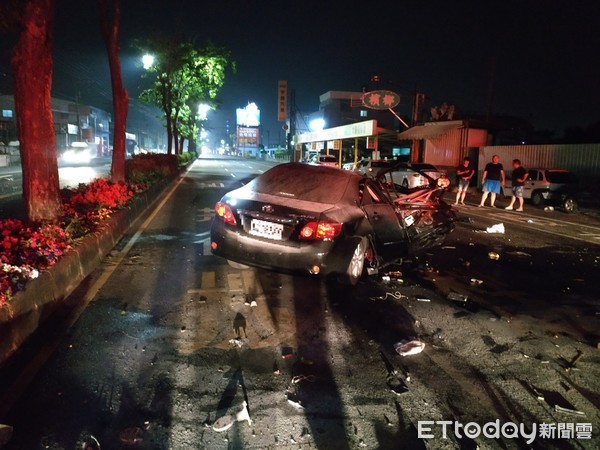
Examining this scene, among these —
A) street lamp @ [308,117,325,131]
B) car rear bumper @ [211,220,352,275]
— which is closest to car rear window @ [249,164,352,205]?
car rear bumper @ [211,220,352,275]

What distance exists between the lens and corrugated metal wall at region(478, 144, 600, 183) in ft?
62.3

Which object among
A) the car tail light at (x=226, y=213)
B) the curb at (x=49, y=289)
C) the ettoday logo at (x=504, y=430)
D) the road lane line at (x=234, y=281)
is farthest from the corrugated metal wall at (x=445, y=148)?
the ettoday logo at (x=504, y=430)

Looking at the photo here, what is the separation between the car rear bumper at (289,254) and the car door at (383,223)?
0.89 m

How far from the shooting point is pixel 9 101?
60719 millimetres

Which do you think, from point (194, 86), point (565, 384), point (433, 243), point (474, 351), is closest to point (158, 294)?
point (474, 351)

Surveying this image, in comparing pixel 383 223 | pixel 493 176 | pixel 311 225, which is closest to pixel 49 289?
pixel 311 225

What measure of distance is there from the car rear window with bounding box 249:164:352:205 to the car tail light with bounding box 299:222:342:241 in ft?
1.45

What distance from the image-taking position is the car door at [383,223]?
20.1ft

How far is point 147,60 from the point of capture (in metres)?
28.8

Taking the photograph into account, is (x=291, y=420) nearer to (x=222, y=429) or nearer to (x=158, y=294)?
(x=222, y=429)

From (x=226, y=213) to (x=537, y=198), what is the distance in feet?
50.3

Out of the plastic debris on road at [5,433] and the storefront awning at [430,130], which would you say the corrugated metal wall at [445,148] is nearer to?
the storefront awning at [430,130]

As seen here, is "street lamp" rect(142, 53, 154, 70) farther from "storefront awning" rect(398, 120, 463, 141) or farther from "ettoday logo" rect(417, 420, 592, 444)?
"ettoday logo" rect(417, 420, 592, 444)

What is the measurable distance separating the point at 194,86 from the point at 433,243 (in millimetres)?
28243
